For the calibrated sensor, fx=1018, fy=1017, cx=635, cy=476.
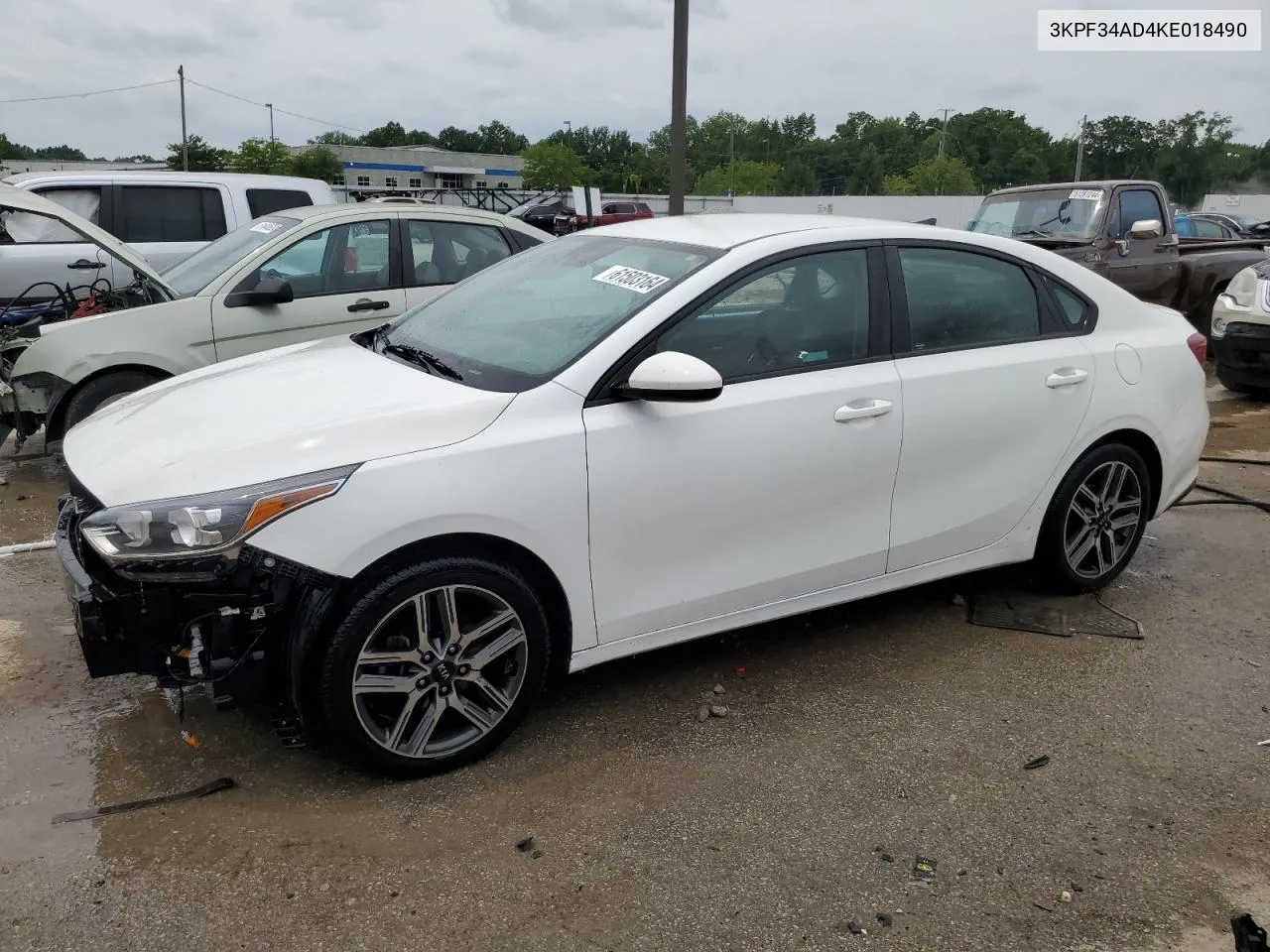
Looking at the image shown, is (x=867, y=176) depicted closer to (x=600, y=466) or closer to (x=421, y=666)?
(x=600, y=466)

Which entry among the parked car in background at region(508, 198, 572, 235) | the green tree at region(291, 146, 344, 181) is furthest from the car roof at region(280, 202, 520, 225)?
the green tree at region(291, 146, 344, 181)

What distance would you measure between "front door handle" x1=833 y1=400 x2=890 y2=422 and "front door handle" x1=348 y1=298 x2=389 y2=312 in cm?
413

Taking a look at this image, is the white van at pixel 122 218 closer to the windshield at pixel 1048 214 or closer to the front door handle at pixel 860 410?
the windshield at pixel 1048 214

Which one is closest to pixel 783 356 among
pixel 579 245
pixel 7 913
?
pixel 579 245

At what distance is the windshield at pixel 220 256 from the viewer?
6.59 m

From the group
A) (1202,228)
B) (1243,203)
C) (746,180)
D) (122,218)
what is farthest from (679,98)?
(746,180)

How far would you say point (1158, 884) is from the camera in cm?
270

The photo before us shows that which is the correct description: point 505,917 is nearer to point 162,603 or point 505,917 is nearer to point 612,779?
point 612,779

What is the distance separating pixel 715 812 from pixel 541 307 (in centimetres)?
187

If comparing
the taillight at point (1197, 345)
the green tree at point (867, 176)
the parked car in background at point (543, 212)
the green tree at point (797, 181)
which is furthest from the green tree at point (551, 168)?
the taillight at point (1197, 345)

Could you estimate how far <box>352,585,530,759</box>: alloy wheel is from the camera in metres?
2.93

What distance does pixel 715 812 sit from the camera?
297 cm

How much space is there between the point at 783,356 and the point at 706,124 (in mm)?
132381

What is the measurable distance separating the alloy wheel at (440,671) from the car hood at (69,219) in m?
4.23
